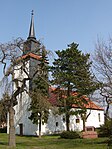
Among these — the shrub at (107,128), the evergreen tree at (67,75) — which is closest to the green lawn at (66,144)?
the shrub at (107,128)

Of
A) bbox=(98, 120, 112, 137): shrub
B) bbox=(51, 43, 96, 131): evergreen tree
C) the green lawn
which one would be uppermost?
bbox=(51, 43, 96, 131): evergreen tree

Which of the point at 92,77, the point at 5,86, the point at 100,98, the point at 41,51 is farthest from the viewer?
the point at 100,98

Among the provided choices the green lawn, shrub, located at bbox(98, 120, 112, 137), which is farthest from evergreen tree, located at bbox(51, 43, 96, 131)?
the green lawn

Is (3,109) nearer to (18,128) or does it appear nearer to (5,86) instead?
(5,86)

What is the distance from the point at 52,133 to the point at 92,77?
824 inches

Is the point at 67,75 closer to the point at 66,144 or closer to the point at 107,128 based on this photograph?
the point at 66,144

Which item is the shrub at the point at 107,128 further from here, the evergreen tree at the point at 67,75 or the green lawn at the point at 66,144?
the evergreen tree at the point at 67,75

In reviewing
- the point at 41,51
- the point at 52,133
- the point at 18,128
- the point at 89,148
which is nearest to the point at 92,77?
the point at 41,51

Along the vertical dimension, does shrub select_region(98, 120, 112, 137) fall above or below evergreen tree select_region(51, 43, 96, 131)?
below

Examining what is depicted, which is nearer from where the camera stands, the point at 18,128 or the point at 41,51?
the point at 41,51

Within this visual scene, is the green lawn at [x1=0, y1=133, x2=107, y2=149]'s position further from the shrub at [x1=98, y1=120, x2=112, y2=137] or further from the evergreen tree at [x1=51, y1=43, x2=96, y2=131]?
the evergreen tree at [x1=51, y1=43, x2=96, y2=131]

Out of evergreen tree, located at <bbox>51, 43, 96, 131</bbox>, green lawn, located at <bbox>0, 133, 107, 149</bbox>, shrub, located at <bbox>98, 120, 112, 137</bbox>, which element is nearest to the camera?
shrub, located at <bbox>98, 120, 112, 137</bbox>

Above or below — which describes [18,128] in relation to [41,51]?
below

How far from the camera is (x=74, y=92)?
37.7 m
